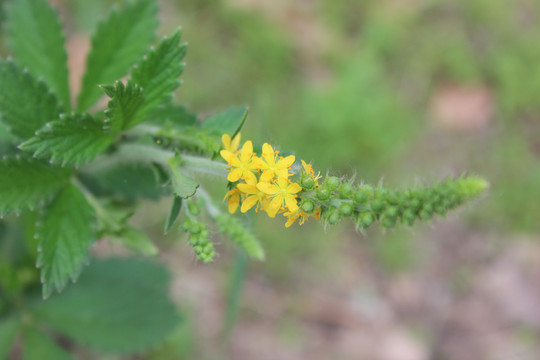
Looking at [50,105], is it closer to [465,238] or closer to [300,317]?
[300,317]

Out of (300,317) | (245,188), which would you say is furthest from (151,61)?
(300,317)

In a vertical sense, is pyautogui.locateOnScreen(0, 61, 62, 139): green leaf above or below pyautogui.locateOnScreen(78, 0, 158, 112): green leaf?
below

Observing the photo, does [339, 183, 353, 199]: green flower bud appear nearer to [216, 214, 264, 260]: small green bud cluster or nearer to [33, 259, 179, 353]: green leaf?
[216, 214, 264, 260]: small green bud cluster

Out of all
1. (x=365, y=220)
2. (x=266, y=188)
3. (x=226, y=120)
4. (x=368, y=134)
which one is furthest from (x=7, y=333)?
(x=368, y=134)

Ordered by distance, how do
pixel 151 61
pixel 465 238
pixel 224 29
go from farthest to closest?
pixel 224 29
pixel 465 238
pixel 151 61

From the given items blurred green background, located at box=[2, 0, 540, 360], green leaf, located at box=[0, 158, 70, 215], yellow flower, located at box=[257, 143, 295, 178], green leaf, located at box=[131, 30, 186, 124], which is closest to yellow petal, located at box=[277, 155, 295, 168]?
yellow flower, located at box=[257, 143, 295, 178]

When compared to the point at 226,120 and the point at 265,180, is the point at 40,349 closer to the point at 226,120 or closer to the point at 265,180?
the point at 226,120

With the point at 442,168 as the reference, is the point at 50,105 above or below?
below

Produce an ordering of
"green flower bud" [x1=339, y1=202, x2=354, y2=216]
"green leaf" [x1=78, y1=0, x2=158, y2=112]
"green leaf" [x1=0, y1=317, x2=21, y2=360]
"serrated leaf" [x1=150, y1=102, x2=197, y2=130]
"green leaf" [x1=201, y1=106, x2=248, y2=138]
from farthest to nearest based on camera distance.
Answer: "green leaf" [x1=0, y1=317, x2=21, y2=360], "green leaf" [x1=78, y1=0, x2=158, y2=112], "serrated leaf" [x1=150, y1=102, x2=197, y2=130], "green leaf" [x1=201, y1=106, x2=248, y2=138], "green flower bud" [x1=339, y1=202, x2=354, y2=216]
